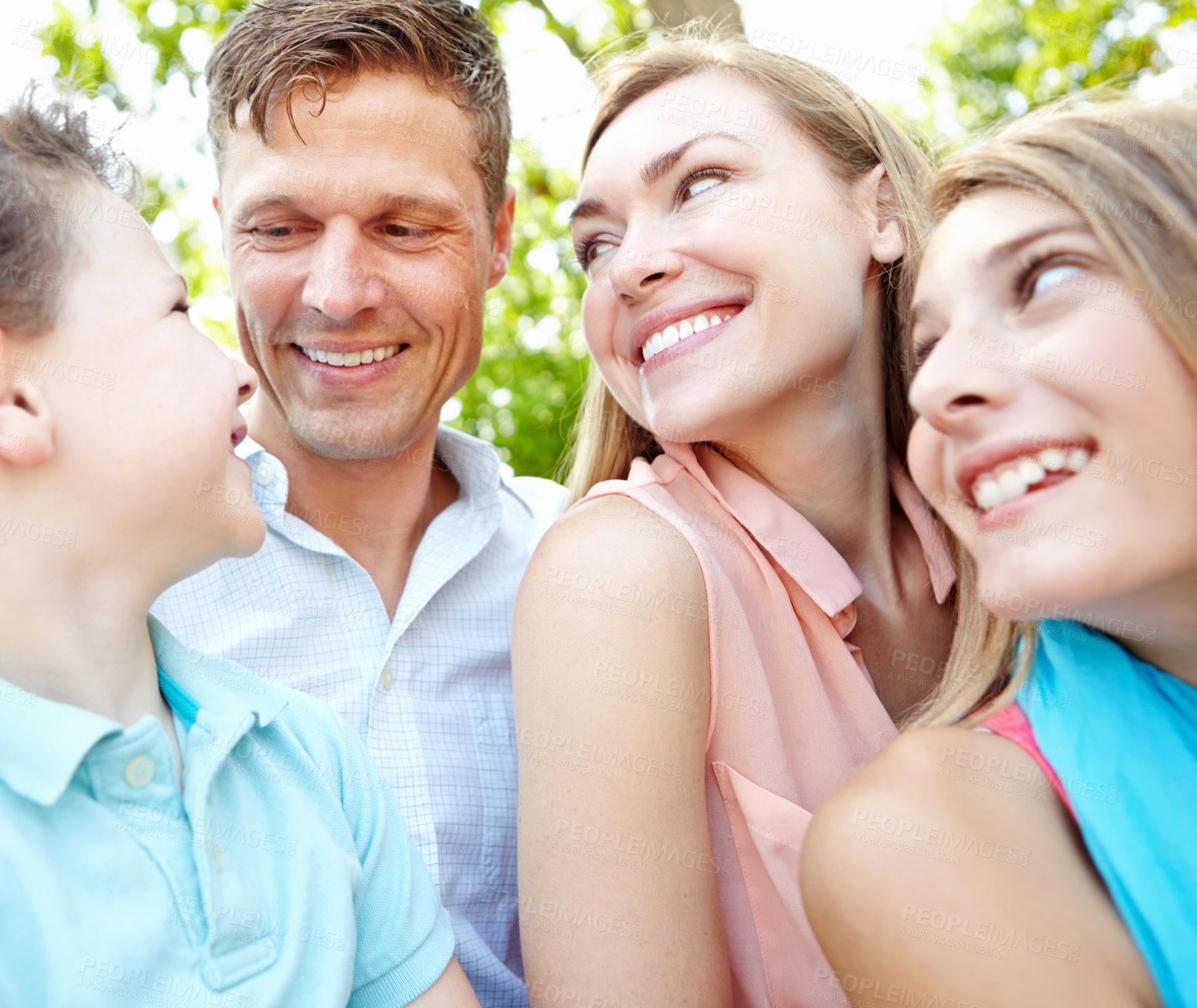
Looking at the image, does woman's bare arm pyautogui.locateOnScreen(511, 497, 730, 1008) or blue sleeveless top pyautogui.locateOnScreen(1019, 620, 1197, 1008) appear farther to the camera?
woman's bare arm pyautogui.locateOnScreen(511, 497, 730, 1008)

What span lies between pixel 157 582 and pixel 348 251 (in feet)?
4.71

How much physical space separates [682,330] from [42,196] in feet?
4.36

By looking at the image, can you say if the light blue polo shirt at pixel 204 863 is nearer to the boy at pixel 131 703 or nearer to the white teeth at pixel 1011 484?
the boy at pixel 131 703

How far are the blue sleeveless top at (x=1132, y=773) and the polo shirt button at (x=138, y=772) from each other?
1342mm

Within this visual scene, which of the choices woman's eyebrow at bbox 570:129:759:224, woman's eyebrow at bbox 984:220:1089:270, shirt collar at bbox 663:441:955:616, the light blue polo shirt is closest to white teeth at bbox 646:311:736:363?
shirt collar at bbox 663:441:955:616

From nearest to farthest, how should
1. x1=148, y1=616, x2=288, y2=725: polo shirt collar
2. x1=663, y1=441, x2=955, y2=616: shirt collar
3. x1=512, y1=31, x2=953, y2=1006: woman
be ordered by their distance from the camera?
Answer: x1=148, y1=616, x2=288, y2=725: polo shirt collar, x1=512, y1=31, x2=953, y2=1006: woman, x1=663, y1=441, x2=955, y2=616: shirt collar

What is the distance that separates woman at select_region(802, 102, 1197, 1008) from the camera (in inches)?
59.4

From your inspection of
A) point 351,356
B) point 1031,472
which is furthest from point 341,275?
point 1031,472

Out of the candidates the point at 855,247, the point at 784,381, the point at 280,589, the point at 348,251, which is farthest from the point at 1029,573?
the point at 348,251

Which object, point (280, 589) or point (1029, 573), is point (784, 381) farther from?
point (280, 589)

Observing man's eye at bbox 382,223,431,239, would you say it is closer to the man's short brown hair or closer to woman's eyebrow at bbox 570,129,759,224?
the man's short brown hair

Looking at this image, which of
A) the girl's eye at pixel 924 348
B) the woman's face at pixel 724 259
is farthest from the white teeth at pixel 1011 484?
the woman's face at pixel 724 259

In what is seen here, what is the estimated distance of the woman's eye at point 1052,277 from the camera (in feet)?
5.39

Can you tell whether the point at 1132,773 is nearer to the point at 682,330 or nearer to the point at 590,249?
the point at 682,330
